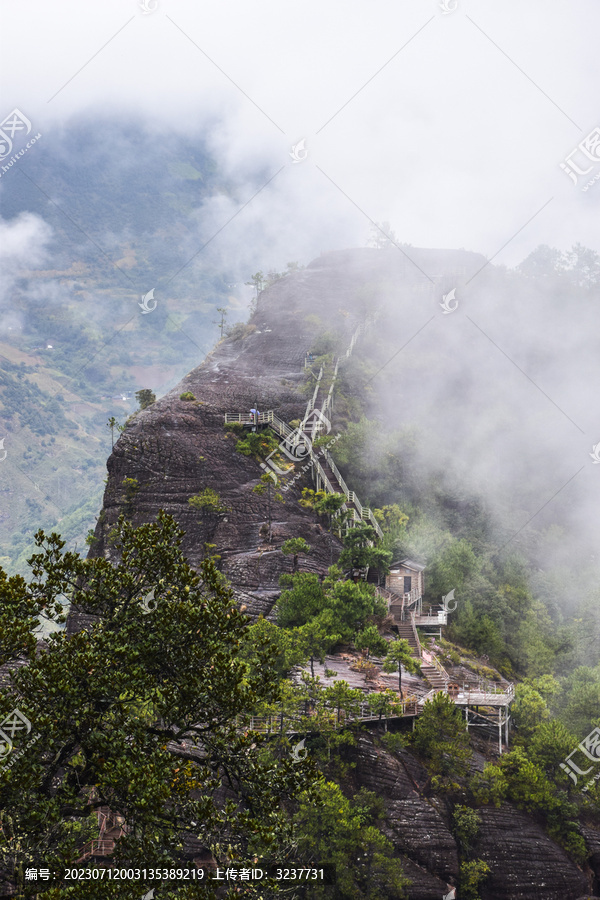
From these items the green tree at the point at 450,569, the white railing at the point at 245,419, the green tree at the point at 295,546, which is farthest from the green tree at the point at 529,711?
the white railing at the point at 245,419

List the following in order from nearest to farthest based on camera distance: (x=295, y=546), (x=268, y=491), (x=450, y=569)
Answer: (x=295, y=546), (x=450, y=569), (x=268, y=491)

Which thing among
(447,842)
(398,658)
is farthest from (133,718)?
(447,842)

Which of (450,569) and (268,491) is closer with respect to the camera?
(450,569)

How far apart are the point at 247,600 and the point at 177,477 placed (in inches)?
500

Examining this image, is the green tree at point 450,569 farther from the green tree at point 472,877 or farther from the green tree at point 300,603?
the green tree at point 472,877

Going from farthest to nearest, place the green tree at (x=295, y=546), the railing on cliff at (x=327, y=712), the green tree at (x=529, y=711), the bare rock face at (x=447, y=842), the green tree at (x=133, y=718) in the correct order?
the green tree at (x=295, y=546) < the green tree at (x=529, y=711) < the bare rock face at (x=447, y=842) < the railing on cliff at (x=327, y=712) < the green tree at (x=133, y=718)

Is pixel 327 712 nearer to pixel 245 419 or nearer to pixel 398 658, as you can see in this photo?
pixel 398 658

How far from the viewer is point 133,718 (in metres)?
15.2

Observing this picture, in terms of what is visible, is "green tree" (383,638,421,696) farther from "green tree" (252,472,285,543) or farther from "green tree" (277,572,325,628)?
"green tree" (252,472,285,543)

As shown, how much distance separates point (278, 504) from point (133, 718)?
3352 centimetres

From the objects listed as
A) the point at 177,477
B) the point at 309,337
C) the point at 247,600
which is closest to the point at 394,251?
the point at 309,337

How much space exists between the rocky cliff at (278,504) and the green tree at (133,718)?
62.1 feet

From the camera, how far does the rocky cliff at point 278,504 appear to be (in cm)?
3162

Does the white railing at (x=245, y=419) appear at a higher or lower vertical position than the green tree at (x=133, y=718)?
higher
